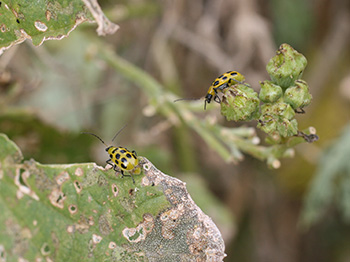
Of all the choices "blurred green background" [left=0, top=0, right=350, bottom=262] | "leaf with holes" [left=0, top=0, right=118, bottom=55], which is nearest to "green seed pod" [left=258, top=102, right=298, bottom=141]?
"leaf with holes" [left=0, top=0, right=118, bottom=55]

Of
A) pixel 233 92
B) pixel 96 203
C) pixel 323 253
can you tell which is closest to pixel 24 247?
pixel 96 203

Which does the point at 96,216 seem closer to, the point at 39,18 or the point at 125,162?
the point at 125,162

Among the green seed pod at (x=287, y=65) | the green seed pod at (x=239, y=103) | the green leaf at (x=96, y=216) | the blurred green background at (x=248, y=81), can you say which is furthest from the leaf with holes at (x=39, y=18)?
the blurred green background at (x=248, y=81)

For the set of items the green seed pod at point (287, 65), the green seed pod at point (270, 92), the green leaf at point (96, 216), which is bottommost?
the green leaf at point (96, 216)

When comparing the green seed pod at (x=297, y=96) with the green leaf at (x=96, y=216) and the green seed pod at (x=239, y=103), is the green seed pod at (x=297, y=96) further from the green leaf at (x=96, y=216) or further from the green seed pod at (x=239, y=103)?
the green leaf at (x=96, y=216)

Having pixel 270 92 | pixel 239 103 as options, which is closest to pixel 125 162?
pixel 239 103

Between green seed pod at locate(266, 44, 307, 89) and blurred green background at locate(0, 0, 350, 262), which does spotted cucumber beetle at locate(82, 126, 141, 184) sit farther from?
blurred green background at locate(0, 0, 350, 262)
